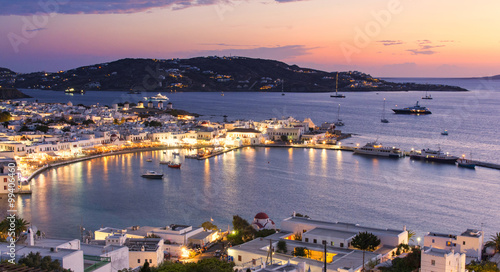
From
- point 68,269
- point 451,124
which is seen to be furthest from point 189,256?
point 451,124

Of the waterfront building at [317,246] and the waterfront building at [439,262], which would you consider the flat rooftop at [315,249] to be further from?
the waterfront building at [439,262]

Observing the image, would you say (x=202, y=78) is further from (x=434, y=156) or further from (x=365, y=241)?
(x=365, y=241)

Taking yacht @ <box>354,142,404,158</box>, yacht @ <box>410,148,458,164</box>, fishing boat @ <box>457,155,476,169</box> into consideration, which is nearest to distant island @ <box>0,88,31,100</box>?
yacht @ <box>354,142,404,158</box>

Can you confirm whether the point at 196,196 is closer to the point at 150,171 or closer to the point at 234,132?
the point at 150,171

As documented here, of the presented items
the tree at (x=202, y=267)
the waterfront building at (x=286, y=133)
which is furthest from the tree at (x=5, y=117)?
the tree at (x=202, y=267)

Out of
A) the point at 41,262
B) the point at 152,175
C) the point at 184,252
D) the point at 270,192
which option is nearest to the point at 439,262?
the point at 184,252
